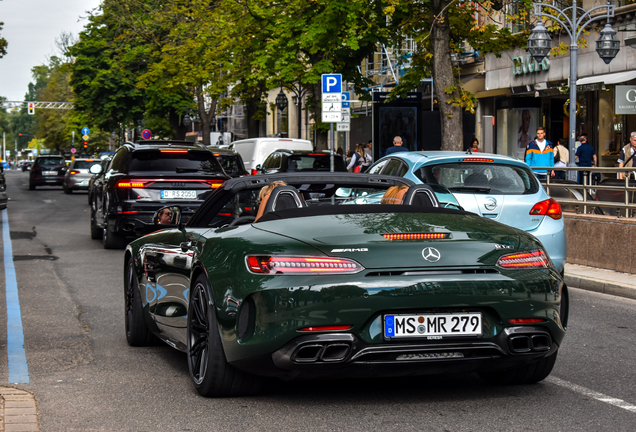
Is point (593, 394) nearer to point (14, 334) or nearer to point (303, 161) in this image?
point (14, 334)

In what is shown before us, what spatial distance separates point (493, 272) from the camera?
4965 millimetres

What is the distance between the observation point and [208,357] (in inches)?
207

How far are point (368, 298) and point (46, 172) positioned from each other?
44.3 meters

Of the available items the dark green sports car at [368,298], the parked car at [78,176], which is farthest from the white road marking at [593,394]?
→ the parked car at [78,176]

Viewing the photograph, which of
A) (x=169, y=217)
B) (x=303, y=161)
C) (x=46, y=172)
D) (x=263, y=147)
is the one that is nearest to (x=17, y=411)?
(x=169, y=217)

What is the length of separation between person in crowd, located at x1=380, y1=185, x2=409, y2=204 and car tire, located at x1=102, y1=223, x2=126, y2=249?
984 centimetres

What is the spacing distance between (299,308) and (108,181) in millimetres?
11153

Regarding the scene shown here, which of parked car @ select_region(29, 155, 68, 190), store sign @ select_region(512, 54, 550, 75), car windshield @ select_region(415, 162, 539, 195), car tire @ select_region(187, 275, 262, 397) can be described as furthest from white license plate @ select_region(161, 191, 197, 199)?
parked car @ select_region(29, 155, 68, 190)

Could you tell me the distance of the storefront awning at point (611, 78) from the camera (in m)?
24.1

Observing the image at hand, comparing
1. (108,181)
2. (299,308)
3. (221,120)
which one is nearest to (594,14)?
(108,181)

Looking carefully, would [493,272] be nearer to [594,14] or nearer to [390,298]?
[390,298]

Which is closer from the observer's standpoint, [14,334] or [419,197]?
[419,197]

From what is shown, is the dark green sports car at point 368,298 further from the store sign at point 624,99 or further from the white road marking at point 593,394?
the store sign at point 624,99

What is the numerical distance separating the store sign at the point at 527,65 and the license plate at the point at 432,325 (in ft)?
83.4
